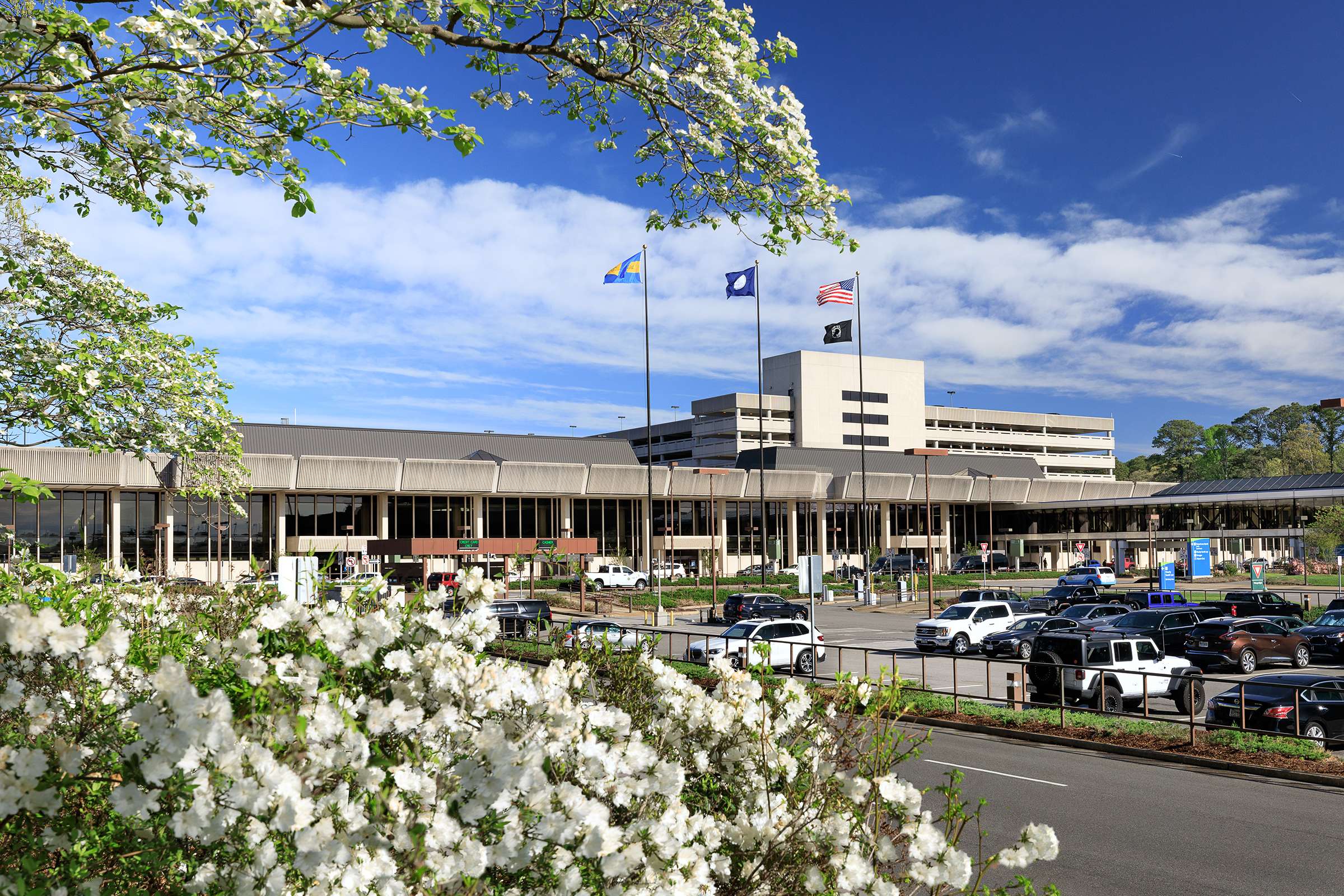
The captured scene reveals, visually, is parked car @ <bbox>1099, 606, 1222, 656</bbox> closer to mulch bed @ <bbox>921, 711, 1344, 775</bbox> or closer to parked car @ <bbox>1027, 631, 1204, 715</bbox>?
parked car @ <bbox>1027, 631, 1204, 715</bbox>

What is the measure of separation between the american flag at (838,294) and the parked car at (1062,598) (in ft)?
59.4

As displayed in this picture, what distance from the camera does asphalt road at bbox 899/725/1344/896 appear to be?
1056 cm

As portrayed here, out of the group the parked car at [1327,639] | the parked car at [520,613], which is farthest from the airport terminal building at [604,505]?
the parked car at [1327,639]

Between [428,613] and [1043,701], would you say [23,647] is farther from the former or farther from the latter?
[1043,701]

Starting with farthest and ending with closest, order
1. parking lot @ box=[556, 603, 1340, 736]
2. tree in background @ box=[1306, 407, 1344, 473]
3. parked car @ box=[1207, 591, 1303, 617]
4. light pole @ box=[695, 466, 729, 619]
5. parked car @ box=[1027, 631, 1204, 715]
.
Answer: tree in background @ box=[1306, 407, 1344, 473] → light pole @ box=[695, 466, 729, 619] → parked car @ box=[1207, 591, 1303, 617] → parking lot @ box=[556, 603, 1340, 736] → parked car @ box=[1027, 631, 1204, 715]

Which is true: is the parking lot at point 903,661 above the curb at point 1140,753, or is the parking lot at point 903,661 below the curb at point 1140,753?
below

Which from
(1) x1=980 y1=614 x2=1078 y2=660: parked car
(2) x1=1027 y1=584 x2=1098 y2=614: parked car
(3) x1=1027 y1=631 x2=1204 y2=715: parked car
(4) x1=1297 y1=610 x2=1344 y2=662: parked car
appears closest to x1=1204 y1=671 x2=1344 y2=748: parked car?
(3) x1=1027 y1=631 x2=1204 y2=715: parked car

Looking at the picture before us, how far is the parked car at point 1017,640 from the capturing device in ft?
108

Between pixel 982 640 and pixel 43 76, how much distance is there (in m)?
33.2

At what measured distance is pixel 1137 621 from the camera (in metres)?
34.8

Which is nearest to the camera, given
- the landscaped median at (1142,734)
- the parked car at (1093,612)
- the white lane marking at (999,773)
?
the white lane marking at (999,773)

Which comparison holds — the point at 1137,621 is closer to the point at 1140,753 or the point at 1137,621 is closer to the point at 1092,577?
the point at 1140,753

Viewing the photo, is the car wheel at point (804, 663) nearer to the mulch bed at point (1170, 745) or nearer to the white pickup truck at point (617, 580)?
the mulch bed at point (1170, 745)

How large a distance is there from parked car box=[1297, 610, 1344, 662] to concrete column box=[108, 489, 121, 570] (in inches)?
2380
